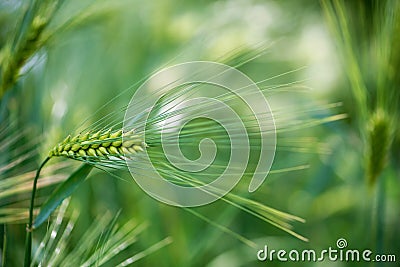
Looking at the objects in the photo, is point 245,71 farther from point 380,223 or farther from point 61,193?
point 61,193

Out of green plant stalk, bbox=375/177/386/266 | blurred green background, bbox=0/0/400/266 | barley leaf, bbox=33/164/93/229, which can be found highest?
blurred green background, bbox=0/0/400/266

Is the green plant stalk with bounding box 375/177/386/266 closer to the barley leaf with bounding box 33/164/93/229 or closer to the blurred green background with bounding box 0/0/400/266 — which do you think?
the blurred green background with bounding box 0/0/400/266

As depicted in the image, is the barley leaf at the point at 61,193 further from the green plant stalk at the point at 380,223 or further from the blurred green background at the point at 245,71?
the green plant stalk at the point at 380,223

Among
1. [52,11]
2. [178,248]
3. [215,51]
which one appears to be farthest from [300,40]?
[52,11]

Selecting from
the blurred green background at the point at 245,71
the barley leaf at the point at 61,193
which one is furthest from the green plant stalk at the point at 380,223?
the barley leaf at the point at 61,193

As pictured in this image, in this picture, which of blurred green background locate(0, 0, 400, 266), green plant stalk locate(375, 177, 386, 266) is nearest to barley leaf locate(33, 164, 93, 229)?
blurred green background locate(0, 0, 400, 266)

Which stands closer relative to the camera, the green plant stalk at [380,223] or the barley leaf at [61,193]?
the barley leaf at [61,193]
